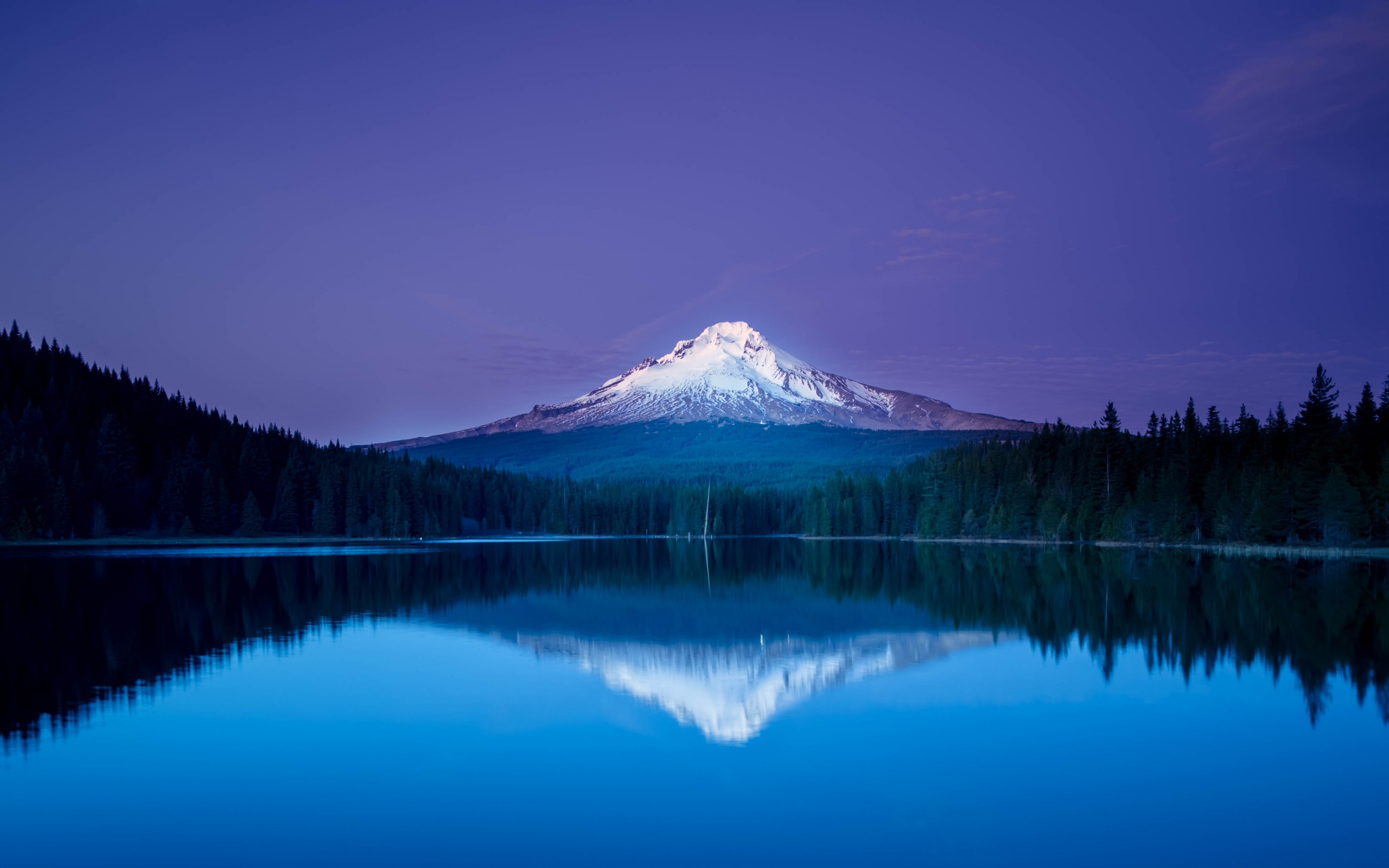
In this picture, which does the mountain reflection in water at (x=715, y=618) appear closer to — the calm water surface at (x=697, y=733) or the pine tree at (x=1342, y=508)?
the calm water surface at (x=697, y=733)

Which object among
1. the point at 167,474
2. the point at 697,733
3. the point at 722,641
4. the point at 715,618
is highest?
the point at 167,474

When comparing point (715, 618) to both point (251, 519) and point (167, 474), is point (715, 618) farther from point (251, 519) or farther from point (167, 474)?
point (167, 474)

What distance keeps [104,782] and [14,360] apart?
124 metres

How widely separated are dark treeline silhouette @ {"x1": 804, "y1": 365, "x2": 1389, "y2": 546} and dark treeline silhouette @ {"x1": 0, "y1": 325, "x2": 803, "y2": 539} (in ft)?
219

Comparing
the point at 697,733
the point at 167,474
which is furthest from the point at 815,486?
the point at 697,733

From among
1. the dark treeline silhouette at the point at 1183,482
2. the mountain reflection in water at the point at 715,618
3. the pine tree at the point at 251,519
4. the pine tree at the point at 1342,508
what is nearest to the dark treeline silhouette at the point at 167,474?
the pine tree at the point at 251,519

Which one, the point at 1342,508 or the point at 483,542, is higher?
the point at 1342,508

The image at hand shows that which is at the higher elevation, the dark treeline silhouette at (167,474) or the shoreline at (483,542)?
the dark treeline silhouette at (167,474)

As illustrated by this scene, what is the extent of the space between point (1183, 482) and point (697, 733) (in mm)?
73183

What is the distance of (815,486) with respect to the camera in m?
144

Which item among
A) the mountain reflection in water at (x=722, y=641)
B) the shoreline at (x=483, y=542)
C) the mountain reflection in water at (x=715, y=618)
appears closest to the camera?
the mountain reflection in water at (x=722, y=641)

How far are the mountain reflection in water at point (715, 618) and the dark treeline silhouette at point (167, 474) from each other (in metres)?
36.0

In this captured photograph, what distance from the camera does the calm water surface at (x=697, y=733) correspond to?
10719 millimetres

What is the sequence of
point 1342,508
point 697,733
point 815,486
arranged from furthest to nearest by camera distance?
point 815,486 → point 1342,508 → point 697,733
